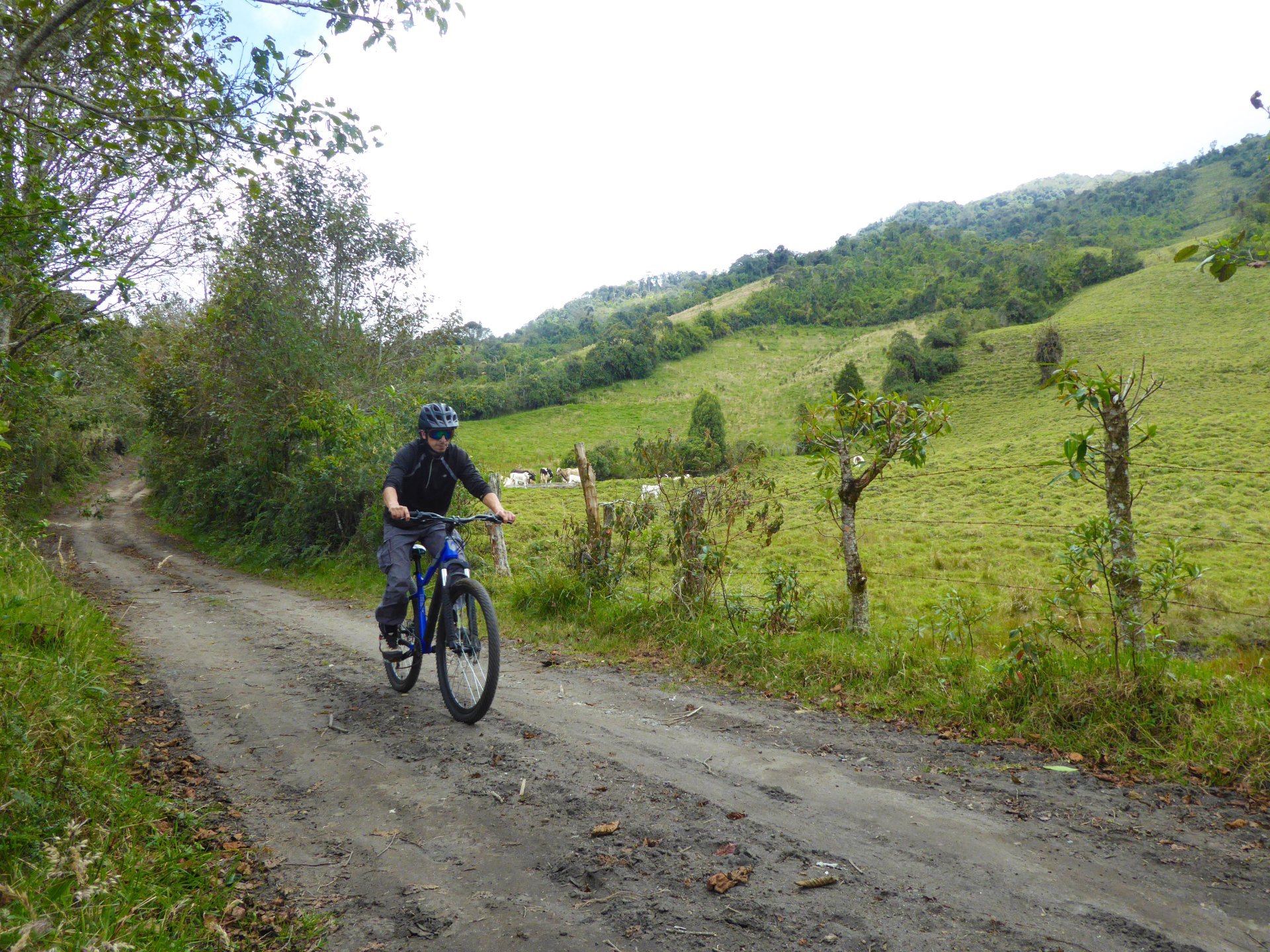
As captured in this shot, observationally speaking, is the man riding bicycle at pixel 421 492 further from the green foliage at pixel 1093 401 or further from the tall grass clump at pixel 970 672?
the green foliage at pixel 1093 401

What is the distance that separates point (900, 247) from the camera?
5369 inches

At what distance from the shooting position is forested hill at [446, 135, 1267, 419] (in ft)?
280

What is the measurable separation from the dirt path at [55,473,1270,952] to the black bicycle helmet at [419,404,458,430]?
2.28m

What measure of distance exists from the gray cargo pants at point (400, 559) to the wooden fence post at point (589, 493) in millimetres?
3312

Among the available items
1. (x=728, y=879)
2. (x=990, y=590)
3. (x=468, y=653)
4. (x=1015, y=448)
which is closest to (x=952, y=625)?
(x=728, y=879)

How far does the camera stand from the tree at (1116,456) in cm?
491

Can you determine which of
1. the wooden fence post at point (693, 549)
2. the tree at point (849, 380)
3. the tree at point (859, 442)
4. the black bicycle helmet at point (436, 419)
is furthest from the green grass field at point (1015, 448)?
the tree at point (849, 380)

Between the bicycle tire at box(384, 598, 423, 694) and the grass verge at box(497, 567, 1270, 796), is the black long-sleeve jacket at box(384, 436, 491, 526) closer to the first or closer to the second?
the bicycle tire at box(384, 598, 423, 694)

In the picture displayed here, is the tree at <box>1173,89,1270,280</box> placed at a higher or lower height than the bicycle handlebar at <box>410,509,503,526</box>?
higher

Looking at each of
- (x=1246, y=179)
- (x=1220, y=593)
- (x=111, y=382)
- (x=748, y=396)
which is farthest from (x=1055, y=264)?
(x=111, y=382)

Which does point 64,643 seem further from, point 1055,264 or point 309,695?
point 1055,264

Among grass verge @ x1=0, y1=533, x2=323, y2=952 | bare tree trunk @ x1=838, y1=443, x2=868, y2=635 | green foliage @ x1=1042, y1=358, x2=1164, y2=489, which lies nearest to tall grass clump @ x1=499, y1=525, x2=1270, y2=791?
bare tree trunk @ x1=838, y1=443, x2=868, y2=635

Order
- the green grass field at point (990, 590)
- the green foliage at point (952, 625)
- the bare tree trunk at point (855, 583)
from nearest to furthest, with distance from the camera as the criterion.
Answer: the green grass field at point (990, 590) < the green foliage at point (952, 625) < the bare tree trunk at point (855, 583)

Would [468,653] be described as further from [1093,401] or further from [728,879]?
[1093,401]
